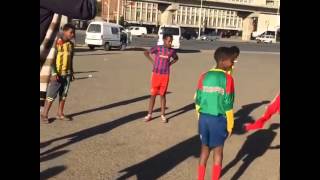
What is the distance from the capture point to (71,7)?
1.98 m

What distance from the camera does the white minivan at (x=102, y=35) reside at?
32.1 m

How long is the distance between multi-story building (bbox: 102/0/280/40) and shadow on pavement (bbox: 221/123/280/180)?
8257cm

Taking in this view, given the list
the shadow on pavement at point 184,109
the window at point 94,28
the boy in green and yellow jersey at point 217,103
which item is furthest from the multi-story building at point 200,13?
the boy in green and yellow jersey at point 217,103

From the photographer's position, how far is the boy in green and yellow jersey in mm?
4879

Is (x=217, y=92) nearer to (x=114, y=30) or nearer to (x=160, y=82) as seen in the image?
(x=160, y=82)

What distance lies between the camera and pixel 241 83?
17656 millimetres

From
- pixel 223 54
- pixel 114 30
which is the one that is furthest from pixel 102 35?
pixel 223 54

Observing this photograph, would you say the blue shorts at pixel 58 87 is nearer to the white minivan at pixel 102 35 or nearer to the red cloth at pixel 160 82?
the red cloth at pixel 160 82

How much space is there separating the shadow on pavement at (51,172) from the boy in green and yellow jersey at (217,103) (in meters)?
1.74

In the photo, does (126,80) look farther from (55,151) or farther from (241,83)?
(55,151)

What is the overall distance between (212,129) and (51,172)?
1.93 metres

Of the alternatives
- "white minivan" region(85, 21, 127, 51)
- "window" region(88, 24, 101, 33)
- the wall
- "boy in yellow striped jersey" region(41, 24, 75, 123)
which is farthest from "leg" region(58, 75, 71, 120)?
the wall
